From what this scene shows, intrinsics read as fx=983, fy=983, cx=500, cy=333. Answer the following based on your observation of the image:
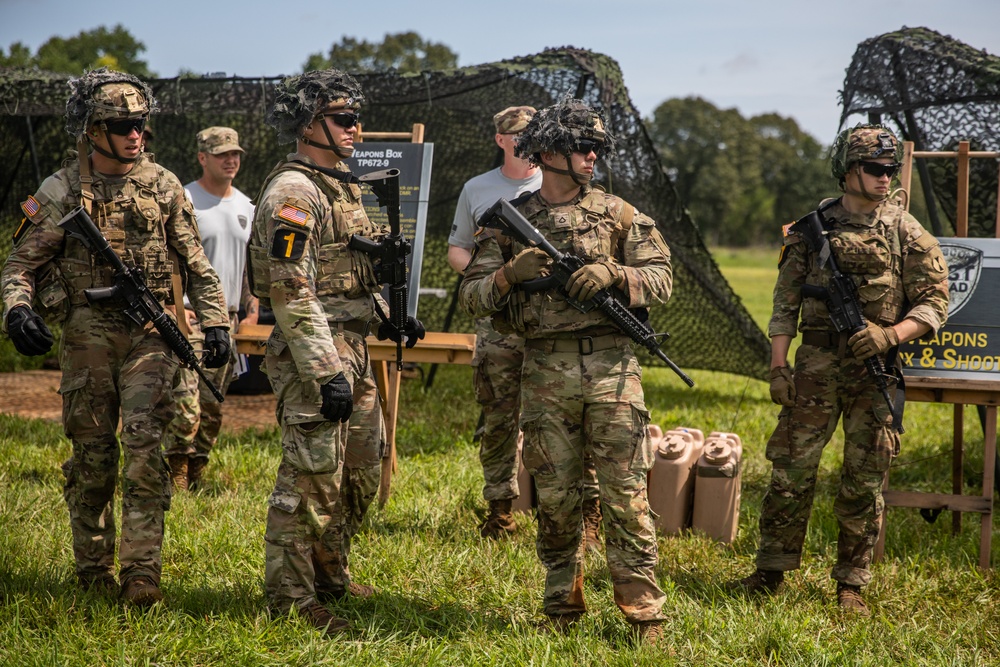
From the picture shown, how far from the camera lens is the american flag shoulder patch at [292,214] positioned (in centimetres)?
382

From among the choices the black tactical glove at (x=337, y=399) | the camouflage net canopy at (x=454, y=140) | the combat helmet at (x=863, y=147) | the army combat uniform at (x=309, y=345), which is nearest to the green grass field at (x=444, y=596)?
the army combat uniform at (x=309, y=345)

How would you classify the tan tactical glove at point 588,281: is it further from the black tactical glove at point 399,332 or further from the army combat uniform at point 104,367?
the army combat uniform at point 104,367

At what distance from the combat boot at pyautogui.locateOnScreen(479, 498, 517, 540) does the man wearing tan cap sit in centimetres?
189

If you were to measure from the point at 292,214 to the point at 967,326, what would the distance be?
3887 mm

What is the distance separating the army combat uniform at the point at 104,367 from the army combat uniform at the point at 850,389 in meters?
2.92

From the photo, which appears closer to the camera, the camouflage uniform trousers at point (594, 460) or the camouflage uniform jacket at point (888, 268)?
the camouflage uniform trousers at point (594, 460)

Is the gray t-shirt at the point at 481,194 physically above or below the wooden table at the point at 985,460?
above

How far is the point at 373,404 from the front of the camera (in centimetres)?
430

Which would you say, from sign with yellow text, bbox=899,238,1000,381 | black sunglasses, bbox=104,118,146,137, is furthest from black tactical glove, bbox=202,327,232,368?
sign with yellow text, bbox=899,238,1000,381

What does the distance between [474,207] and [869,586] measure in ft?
9.48

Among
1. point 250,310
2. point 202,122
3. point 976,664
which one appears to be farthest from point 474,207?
point 202,122

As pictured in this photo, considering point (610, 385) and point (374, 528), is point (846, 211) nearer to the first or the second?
point (610, 385)

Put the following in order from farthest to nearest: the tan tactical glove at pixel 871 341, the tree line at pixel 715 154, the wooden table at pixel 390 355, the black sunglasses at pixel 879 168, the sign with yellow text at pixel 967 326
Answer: the tree line at pixel 715 154 < the wooden table at pixel 390 355 < the sign with yellow text at pixel 967 326 < the black sunglasses at pixel 879 168 < the tan tactical glove at pixel 871 341

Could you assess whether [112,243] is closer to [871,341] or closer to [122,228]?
[122,228]
